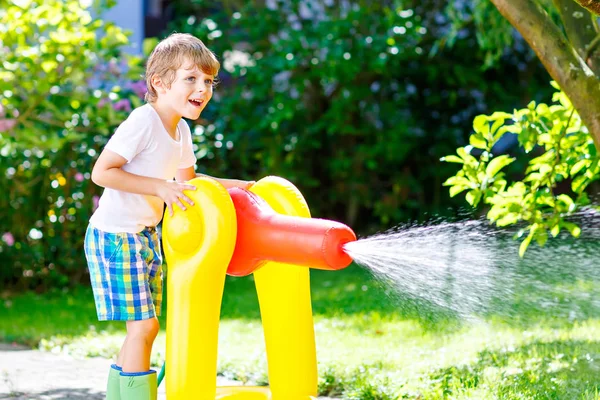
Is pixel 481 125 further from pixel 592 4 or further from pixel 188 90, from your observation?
pixel 188 90

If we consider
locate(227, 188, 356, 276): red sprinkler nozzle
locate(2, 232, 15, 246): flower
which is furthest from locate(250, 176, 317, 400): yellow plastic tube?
locate(2, 232, 15, 246): flower

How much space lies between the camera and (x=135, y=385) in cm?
267

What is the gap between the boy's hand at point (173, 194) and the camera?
256 cm

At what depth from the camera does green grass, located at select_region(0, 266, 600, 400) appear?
3.16m

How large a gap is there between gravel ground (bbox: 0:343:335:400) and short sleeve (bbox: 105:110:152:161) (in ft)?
3.75

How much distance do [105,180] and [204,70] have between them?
0.45m

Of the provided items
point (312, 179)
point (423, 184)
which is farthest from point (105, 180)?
point (423, 184)

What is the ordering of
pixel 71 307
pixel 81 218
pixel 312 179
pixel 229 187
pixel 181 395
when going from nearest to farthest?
pixel 181 395 → pixel 229 187 → pixel 71 307 → pixel 81 218 → pixel 312 179

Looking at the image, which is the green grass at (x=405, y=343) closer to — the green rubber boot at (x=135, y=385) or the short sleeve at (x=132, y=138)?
the green rubber boot at (x=135, y=385)

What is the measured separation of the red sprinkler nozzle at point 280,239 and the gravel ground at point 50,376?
2.99ft

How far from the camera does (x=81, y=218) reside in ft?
21.3

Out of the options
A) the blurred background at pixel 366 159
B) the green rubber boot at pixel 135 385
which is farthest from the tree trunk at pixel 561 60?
the green rubber boot at pixel 135 385

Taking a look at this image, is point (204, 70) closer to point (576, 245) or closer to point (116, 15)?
point (576, 245)

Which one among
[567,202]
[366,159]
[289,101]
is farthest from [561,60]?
[366,159]
